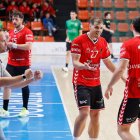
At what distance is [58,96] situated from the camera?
10992mm

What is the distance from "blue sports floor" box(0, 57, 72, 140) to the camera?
7.54m

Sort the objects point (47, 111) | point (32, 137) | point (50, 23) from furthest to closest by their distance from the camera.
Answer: point (50, 23) < point (47, 111) < point (32, 137)

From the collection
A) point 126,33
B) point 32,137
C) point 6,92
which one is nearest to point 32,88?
point 6,92

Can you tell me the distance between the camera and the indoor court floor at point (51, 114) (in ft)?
24.9

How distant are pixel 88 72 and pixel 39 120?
2406mm

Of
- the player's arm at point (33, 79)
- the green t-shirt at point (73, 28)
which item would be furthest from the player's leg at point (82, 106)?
the green t-shirt at point (73, 28)

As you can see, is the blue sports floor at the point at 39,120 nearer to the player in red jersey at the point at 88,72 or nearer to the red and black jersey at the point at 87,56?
the player in red jersey at the point at 88,72

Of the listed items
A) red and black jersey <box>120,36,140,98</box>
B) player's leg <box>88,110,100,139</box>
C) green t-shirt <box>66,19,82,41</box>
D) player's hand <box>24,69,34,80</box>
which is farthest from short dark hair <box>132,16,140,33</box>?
green t-shirt <box>66,19,82,41</box>

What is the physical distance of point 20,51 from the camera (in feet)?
28.0

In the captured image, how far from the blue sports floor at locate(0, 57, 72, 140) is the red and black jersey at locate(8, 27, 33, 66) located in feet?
3.43

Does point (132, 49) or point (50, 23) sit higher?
point (132, 49)

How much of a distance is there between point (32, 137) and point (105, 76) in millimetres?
6929

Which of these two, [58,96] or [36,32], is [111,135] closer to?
[58,96]

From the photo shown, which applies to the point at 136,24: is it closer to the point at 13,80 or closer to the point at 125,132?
the point at 125,132
